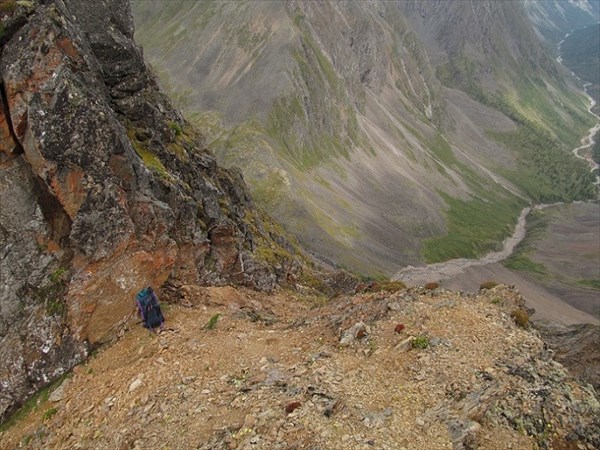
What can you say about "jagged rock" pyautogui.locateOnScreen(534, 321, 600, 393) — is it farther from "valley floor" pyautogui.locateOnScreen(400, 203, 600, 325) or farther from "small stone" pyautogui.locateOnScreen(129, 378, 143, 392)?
"valley floor" pyautogui.locateOnScreen(400, 203, 600, 325)

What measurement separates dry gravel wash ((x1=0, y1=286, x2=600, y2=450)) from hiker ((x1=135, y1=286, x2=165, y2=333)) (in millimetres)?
670

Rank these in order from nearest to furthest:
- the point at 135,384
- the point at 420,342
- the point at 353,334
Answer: the point at 135,384
the point at 420,342
the point at 353,334

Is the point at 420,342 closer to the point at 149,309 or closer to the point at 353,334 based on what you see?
the point at 353,334

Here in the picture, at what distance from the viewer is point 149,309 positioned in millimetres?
27922

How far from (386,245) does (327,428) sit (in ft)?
443

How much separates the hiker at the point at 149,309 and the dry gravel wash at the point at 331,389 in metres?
0.67

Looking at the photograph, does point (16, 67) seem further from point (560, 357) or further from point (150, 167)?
point (560, 357)

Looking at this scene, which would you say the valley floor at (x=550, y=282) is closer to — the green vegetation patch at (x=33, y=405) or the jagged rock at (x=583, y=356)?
the jagged rock at (x=583, y=356)

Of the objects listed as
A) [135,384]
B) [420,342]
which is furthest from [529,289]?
[135,384]

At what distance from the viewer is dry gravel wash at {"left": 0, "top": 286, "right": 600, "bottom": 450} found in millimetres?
19719

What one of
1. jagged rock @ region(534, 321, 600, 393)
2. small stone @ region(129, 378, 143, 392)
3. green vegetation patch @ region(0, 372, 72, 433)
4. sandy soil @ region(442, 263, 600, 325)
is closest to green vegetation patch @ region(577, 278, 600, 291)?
sandy soil @ region(442, 263, 600, 325)

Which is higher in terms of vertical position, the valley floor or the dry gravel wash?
the dry gravel wash

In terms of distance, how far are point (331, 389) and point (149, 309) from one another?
11.5 metres

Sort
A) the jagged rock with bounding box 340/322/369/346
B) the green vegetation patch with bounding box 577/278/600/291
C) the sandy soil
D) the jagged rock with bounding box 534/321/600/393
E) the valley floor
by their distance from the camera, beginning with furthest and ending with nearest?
the green vegetation patch with bounding box 577/278/600/291 < the valley floor < the sandy soil < the jagged rock with bounding box 534/321/600/393 < the jagged rock with bounding box 340/322/369/346
